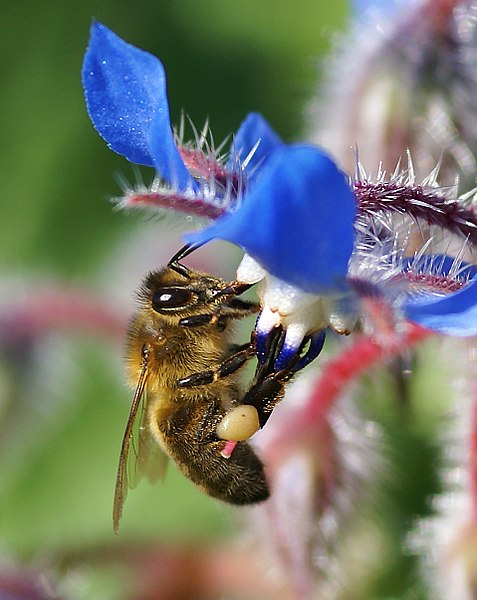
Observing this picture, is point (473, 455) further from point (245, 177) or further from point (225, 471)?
point (245, 177)

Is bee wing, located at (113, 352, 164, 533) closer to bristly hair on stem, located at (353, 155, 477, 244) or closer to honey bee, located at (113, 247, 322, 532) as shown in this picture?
honey bee, located at (113, 247, 322, 532)

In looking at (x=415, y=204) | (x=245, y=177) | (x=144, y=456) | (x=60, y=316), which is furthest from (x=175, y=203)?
(x=60, y=316)

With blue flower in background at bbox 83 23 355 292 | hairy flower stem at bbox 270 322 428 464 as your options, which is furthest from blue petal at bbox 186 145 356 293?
hairy flower stem at bbox 270 322 428 464

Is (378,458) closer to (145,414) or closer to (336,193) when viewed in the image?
(145,414)

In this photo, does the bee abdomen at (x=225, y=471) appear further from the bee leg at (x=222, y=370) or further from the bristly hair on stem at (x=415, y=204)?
the bristly hair on stem at (x=415, y=204)

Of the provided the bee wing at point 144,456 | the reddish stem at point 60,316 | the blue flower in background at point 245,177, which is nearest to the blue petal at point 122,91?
the blue flower in background at point 245,177
